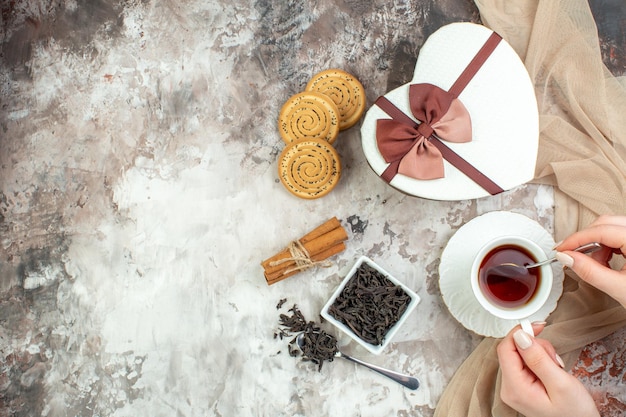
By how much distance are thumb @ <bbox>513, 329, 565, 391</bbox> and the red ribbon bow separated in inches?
15.6

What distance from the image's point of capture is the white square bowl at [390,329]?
1.40 m

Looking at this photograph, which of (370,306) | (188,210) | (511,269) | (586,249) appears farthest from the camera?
(188,210)

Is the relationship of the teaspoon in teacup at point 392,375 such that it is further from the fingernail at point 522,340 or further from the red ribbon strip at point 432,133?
the red ribbon strip at point 432,133

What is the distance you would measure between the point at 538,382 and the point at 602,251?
13.1 inches

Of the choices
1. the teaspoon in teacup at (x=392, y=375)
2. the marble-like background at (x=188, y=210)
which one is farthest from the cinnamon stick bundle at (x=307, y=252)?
the teaspoon in teacup at (x=392, y=375)

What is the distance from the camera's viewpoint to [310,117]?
143 cm

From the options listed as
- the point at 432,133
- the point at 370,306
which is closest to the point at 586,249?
the point at 432,133

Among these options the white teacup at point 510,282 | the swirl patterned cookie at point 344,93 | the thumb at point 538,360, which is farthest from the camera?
the swirl patterned cookie at point 344,93

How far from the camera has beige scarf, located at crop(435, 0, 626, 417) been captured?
140cm

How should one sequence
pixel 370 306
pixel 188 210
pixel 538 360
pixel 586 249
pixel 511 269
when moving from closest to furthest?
pixel 538 360 → pixel 586 249 → pixel 511 269 → pixel 370 306 → pixel 188 210

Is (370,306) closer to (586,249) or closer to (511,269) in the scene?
(511,269)

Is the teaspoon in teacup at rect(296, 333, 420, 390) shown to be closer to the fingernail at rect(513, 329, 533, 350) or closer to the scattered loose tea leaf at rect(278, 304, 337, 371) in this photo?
the scattered loose tea leaf at rect(278, 304, 337, 371)

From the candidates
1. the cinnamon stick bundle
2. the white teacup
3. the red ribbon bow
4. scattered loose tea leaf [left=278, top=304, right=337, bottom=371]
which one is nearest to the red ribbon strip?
the red ribbon bow

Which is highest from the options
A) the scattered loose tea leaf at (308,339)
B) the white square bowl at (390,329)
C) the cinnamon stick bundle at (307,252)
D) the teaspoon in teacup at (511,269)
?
the cinnamon stick bundle at (307,252)
